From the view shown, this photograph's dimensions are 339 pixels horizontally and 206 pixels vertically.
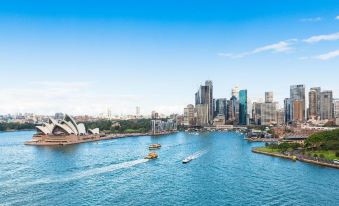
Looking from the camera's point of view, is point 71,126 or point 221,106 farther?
point 221,106

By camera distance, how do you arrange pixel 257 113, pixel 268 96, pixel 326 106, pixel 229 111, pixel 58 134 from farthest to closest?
pixel 229 111, pixel 268 96, pixel 257 113, pixel 326 106, pixel 58 134

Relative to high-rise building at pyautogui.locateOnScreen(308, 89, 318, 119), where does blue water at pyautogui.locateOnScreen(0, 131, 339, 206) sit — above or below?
below

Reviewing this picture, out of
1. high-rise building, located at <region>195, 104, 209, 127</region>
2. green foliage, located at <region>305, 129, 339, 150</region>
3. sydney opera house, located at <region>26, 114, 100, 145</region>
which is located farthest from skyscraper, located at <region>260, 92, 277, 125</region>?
green foliage, located at <region>305, 129, 339, 150</region>

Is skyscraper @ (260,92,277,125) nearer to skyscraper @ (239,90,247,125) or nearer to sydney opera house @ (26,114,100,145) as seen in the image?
skyscraper @ (239,90,247,125)

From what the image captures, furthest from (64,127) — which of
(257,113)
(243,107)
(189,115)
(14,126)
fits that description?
(257,113)

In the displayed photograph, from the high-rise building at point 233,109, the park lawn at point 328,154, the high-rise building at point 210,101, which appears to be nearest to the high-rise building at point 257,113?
the high-rise building at point 233,109

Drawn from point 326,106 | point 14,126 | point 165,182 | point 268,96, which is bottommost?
point 165,182

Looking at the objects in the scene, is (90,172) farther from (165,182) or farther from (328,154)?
(328,154)
